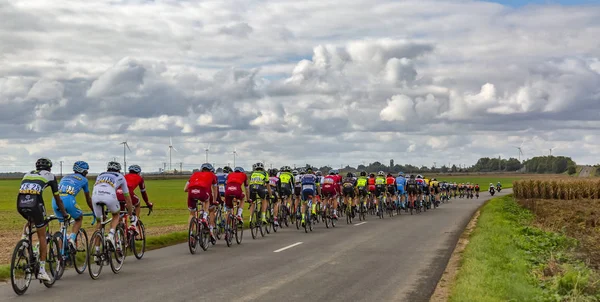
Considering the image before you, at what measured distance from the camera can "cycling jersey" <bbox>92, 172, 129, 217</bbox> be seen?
13.6 meters

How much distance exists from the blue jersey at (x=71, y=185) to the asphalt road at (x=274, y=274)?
1.58 metres

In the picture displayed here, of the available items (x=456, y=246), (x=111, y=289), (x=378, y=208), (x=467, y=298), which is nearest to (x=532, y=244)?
(x=456, y=246)

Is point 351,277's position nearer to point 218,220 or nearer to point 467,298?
Answer: point 467,298

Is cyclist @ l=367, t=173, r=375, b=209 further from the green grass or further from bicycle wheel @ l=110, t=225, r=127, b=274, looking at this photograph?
bicycle wheel @ l=110, t=225, r=127, b=274

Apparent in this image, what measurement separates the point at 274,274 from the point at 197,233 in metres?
4.30

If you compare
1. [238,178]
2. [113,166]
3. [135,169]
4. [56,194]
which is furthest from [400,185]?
[56,194]

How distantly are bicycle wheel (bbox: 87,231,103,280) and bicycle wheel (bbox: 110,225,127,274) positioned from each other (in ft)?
0.76

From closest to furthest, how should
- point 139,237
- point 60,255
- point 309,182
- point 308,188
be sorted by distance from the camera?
point 60,255 < point 139,237 < point 308,188 < point 309,182

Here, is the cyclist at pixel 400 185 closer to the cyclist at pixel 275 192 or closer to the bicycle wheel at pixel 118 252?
the cyclist at pixel 275 192

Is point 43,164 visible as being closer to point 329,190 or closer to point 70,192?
point 70,192

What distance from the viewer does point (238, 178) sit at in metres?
19.9

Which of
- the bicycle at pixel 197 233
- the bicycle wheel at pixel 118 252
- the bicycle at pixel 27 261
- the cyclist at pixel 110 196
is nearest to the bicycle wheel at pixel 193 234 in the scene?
the bicycle at pixel 197 233

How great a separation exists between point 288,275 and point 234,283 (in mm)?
1348

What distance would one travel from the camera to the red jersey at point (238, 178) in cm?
1981
